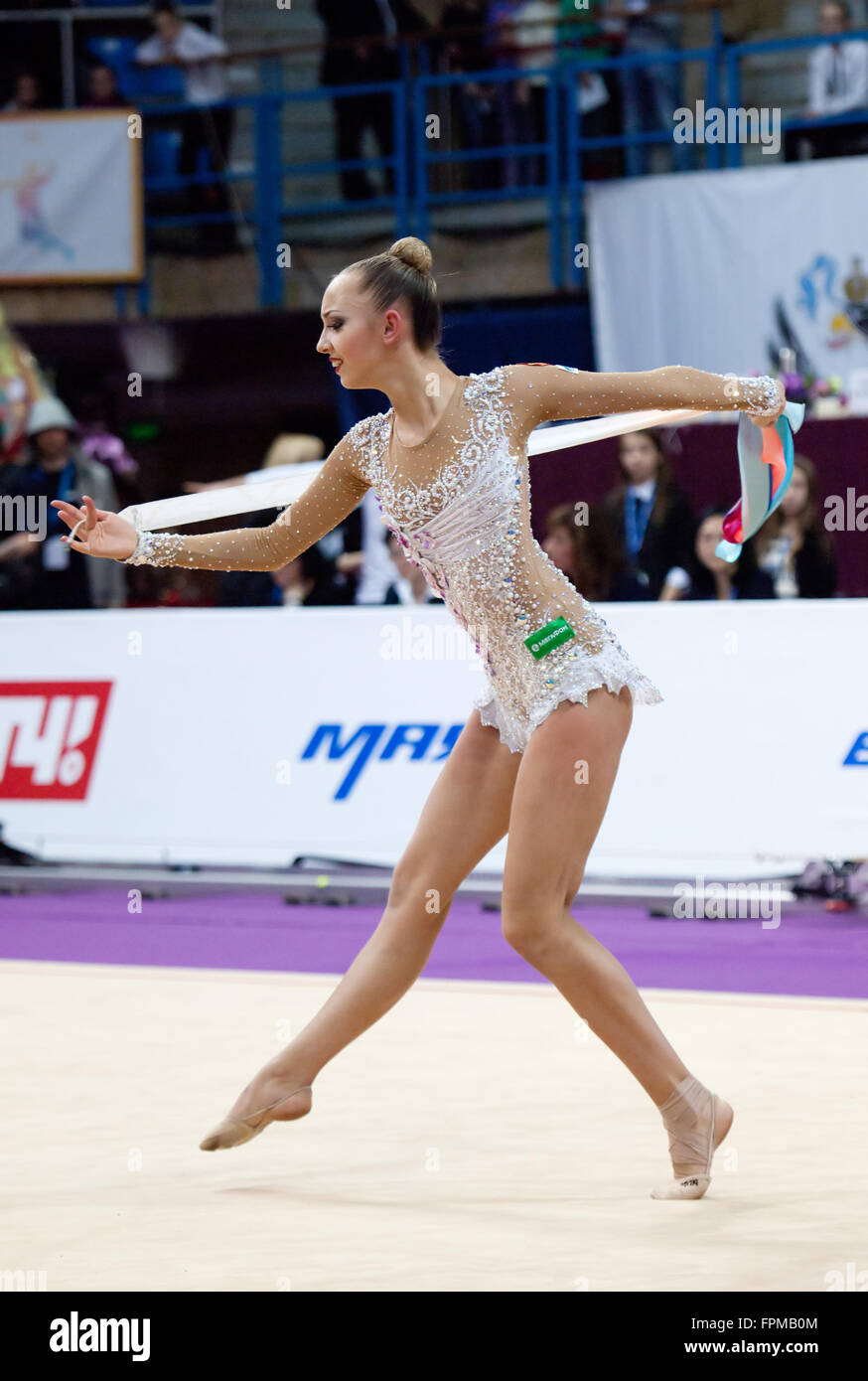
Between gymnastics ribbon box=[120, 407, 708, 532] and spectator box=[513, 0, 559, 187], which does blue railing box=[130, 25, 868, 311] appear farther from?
gymnastics ribbon box=[120, 407, 708, 532]

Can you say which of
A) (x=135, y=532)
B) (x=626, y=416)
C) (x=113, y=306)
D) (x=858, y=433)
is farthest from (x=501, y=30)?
(x=135, y=532)

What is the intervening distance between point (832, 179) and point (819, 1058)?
805 centimetres

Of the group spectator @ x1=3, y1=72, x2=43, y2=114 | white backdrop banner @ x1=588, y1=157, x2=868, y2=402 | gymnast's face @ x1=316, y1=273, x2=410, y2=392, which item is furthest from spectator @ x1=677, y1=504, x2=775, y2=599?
spectator @ x1=3, y1=72, x2=43, y2=114

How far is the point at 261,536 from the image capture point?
4.18 metres

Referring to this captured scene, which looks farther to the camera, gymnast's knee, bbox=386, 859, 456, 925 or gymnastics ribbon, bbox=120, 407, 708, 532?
gymnastics ribbon, bbox=120, 407, 708, 532

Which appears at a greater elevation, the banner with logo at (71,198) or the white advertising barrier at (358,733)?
the banner with logo at (71,198)

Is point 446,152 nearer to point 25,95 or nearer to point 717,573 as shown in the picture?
point 25,95

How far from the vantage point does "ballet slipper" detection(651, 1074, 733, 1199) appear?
3.84 metres

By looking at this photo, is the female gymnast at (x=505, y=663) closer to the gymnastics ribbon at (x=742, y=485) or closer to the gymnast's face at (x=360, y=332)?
the gymnast's face at (x=360, y=332)

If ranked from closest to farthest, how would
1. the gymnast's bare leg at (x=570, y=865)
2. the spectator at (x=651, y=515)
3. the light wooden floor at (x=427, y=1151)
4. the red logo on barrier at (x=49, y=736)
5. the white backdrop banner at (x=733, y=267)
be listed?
the light wooden floor at (x=427, y=1151) < the gymnast's bare leg at (x=570, y=865) < the red logo on barrier at (x=49, y=736) < the spectator at (x=651, y=515) < the white backdrop banner at (x=733, y=267)

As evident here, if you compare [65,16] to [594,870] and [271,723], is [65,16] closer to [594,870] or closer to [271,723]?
[271,723]

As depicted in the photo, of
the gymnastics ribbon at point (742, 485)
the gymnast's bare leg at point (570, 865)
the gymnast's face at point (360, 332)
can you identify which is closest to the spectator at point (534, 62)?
the gymnastics ribbon at point (742, 485)

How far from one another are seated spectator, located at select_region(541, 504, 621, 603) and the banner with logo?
6814 millimetres

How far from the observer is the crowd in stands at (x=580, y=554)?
27.7 feet
